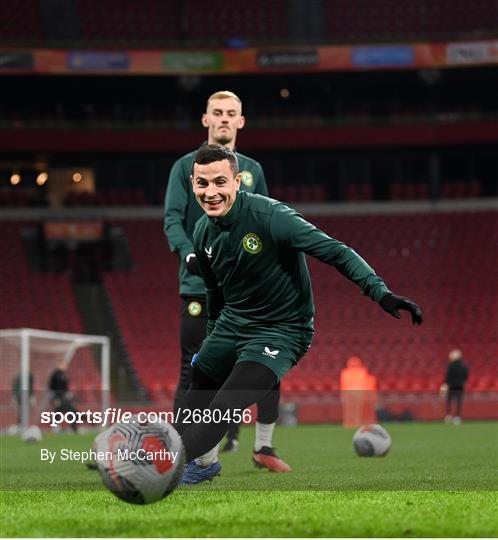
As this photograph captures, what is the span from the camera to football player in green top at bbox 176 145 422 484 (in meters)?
5.57

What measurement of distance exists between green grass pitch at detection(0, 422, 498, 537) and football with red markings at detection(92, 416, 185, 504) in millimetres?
112

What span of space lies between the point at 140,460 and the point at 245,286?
4.24 feet

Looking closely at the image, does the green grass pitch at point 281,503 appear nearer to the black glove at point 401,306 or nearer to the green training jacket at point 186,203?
the black glove at point 401,306

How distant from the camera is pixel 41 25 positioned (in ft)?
103

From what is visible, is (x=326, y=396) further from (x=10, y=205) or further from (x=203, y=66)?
(x=10, y=205)

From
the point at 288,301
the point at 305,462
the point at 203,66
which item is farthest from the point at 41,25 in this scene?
the point at 288,301

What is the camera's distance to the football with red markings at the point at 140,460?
16.2 feet

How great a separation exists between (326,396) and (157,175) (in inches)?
457

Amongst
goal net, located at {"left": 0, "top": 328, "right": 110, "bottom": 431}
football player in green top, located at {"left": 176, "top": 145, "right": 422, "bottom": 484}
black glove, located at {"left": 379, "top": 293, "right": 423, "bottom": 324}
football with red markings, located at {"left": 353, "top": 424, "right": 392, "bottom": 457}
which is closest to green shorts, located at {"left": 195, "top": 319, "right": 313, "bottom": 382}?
football player in green top, located at {"left": 176, "top": 145, "right": 422, "bottom": 484}

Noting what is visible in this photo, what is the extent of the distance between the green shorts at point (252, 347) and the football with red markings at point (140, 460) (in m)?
0.86

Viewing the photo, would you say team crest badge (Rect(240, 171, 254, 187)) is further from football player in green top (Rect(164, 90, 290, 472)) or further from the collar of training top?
the collar of training top

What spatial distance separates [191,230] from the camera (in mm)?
7883

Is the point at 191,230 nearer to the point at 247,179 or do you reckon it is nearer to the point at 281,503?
the point at 247,179

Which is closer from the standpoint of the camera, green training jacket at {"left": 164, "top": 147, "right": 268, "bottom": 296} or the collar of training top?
the collar of training top
